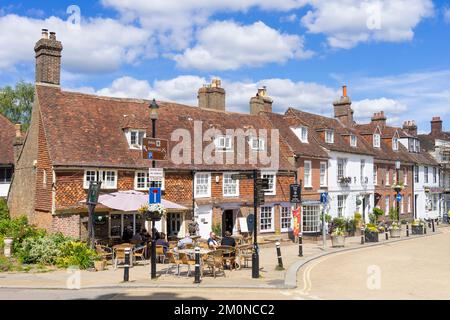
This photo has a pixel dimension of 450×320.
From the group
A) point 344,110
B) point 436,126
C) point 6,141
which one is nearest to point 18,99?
point 6,141

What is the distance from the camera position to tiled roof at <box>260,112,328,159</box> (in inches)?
1291

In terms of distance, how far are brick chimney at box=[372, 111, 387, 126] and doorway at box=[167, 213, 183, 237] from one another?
1231 inches

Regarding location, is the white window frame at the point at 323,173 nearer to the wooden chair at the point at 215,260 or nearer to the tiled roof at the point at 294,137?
the tiled roof at the point at 294,137

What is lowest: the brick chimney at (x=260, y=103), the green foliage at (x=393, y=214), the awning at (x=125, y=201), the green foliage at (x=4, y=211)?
the green foliage at (x=393, y=214)

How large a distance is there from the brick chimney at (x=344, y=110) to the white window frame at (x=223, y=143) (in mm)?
17165

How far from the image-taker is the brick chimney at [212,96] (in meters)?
33.8

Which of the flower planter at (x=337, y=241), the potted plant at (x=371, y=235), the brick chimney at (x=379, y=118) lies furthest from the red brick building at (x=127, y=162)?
the brick chimney at (x=379, y=118)

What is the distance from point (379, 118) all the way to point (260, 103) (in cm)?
2006

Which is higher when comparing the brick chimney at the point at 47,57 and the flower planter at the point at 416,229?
the brick chimney at the point at 47,57

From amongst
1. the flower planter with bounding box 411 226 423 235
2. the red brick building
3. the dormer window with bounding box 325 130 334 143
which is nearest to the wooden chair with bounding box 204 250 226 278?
the red brick building

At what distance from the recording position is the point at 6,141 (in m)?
34.2

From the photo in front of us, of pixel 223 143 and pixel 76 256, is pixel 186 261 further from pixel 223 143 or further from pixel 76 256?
pixel 223 143

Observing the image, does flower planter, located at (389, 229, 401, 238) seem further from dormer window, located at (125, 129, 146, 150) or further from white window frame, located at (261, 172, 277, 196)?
dormer window, located at (125, 129, 146, 150)
